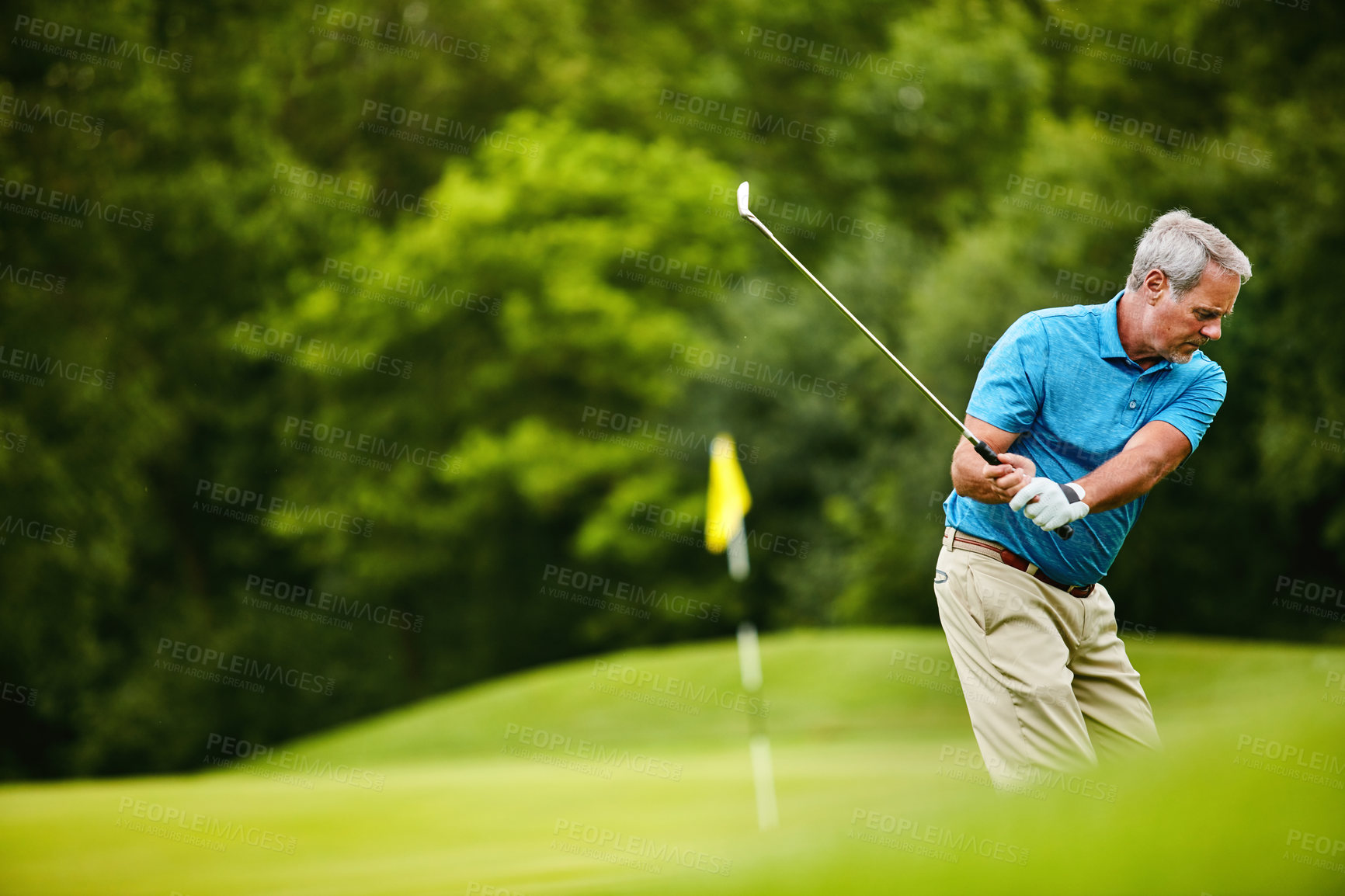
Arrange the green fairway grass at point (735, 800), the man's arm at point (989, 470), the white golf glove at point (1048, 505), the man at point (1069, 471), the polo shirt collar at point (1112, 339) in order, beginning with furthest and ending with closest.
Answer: the polo shirt collar at point (1112, 339), the man at point (1069, 471), the man's arm at point (989, 470), the white golf glove at point (1048, 505), the green fairway grass at point (735, 800)

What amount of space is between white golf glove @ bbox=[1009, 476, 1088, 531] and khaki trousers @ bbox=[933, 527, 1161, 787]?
1.25ft

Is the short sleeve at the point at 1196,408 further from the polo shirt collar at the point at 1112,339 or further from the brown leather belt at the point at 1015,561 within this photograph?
the brown leather belt at the point at 1015,561

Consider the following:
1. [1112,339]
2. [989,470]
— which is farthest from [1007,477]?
[1112,339]

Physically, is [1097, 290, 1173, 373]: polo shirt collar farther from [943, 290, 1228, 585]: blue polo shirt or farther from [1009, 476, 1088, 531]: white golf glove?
[1009, 476, 1088, 531]: white golf glove


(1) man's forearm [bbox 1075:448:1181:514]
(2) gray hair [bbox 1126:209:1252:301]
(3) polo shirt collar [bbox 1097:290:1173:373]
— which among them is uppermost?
(2) gray hair [bbox 1126:209:1252:301]

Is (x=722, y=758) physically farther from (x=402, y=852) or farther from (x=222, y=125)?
(x=222, y=125)

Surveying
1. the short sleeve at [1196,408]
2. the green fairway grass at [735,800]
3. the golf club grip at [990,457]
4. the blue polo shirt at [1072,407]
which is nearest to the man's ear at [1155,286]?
the blue polo shirt at [1072,407]

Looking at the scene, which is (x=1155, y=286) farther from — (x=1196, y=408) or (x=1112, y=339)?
(x=1196, y=408)

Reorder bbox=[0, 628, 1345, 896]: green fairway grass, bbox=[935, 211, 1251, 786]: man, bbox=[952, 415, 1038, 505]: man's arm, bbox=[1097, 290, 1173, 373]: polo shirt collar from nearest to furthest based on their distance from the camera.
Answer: bbox=[0, 628, 1345, 896]: green fairway grass
bbox=[952, 415, 1038, 505]: man's arm
bbox=[935, 211, 1251, 786]: man
bbox=[1097, 290, 1173, 373]: polo shirt collar

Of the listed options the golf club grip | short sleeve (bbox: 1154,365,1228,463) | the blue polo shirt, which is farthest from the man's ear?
the golf club grip

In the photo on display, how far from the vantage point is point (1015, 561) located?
4441 millimetres

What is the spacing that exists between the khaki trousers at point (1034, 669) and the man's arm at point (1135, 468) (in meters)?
0.39

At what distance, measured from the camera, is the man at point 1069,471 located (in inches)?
169

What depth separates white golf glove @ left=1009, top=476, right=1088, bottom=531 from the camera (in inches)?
160
